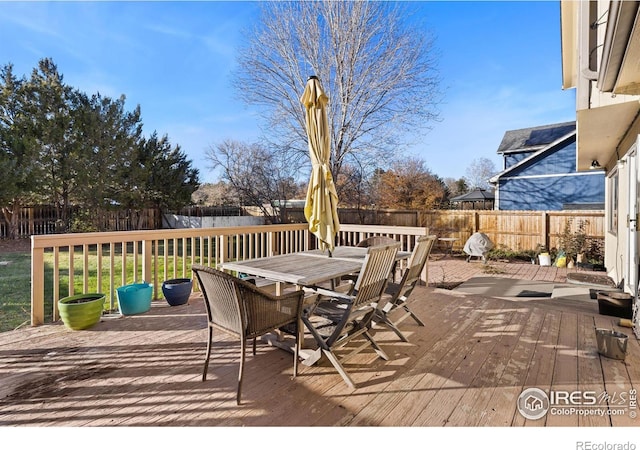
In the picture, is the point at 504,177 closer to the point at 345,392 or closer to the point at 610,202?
the point at 610,202

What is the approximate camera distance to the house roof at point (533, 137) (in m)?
14.0

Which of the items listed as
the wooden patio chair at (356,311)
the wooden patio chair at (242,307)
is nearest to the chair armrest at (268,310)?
→ the wooden patio chair at (242,307)

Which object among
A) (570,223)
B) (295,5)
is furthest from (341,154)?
(570,223)

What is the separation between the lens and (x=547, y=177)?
42.0ft

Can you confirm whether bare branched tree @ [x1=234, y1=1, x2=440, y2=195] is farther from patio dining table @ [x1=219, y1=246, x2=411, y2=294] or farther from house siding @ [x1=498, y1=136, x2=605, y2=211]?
patio dining table @ [x1=219, y1=246, x2=411, y2=294]

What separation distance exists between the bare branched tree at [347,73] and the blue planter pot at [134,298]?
7.18m

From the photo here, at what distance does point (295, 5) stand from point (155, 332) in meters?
9.89

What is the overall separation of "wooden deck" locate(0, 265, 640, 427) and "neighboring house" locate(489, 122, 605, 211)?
1066cm

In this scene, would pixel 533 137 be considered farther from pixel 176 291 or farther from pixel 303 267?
pixel 176 291

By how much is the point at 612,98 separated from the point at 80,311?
6.09 meters

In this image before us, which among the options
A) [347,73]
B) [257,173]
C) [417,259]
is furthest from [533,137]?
[417,259]

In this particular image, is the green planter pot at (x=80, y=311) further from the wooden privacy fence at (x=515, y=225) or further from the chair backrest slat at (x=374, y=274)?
the wooden privacy fence at (x=515, y=225)

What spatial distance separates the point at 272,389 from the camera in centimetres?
228
